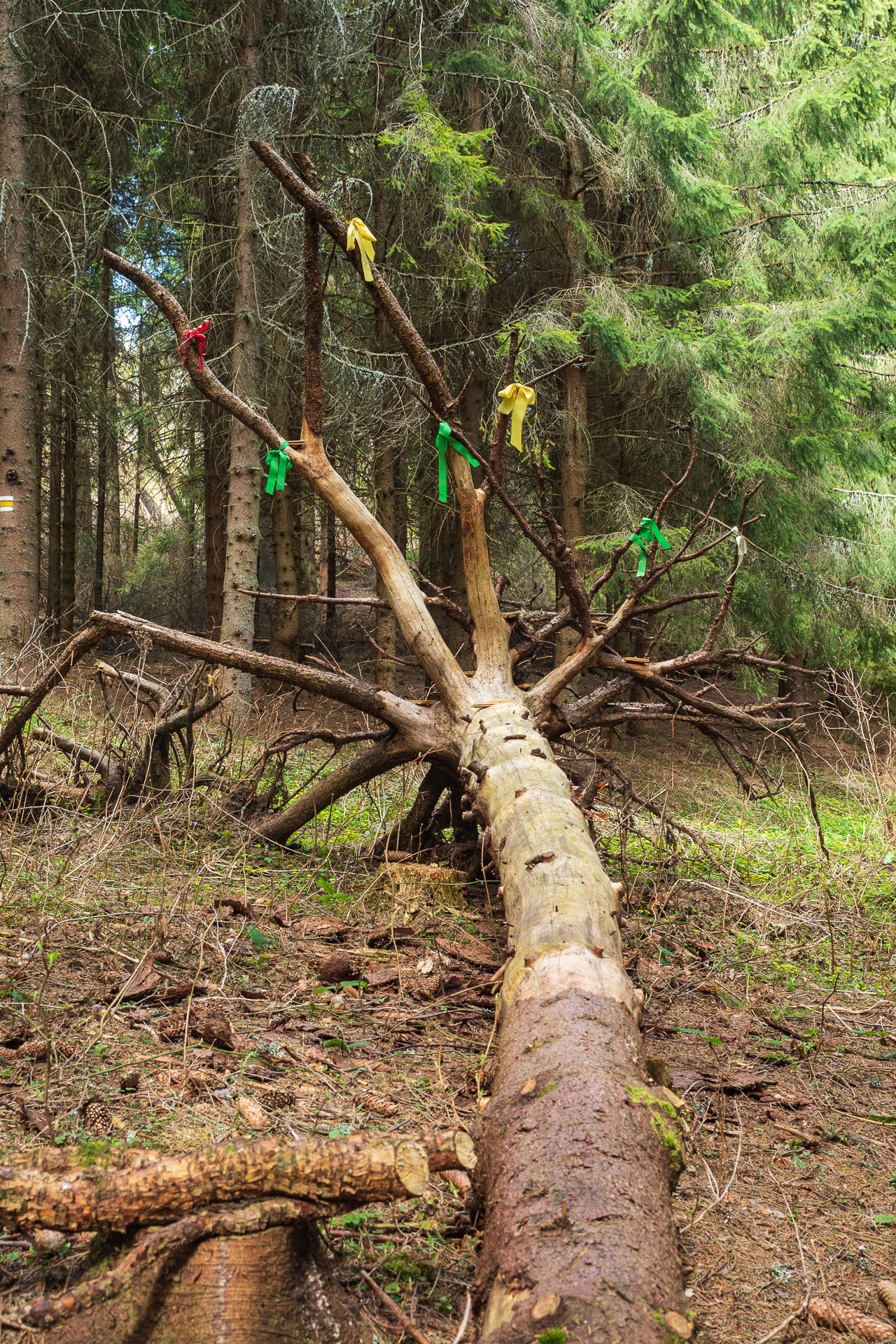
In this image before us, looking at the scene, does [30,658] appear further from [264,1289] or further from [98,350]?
[264,1289]

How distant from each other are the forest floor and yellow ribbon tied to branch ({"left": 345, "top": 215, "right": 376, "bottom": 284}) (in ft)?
9.68

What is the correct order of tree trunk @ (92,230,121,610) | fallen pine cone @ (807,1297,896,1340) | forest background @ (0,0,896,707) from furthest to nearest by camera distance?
1. tree trunk @ (92,230,121,610)
2. forest background @ (0,0,896,707)
3. fallen pine cone @ (807,1297,896,1340)

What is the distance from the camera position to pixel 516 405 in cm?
455

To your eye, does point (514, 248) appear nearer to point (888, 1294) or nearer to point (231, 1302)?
point (888, 1294)

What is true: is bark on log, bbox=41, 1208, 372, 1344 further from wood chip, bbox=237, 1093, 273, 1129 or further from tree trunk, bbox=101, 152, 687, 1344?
wood chip, bbox=237, 1093, 273, 1129

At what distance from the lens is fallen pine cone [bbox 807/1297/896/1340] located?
1.88m

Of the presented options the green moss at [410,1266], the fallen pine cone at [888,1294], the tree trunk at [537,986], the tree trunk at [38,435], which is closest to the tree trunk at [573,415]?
the tree trunk at [38,435]

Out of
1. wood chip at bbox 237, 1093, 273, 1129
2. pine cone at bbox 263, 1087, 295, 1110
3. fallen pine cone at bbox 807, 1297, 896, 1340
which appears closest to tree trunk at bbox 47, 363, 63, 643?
pine cone at bbox 263, 1087, 295, 1110

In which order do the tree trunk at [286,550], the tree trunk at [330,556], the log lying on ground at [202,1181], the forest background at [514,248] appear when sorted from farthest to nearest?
the tree trunk at [330,556] < the tree trunk at [286,550] < the forest background at [514,248] < the log lying on ground at [202,1181]

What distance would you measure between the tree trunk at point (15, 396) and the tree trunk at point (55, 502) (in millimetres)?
2707

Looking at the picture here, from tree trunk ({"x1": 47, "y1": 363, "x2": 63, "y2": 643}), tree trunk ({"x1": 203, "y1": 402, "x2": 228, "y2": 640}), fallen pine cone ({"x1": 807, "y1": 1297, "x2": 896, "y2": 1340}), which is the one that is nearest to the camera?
fallen pine cone ({"x1": 807, "y1": 1297, "x2": 896, "y2": 1340})

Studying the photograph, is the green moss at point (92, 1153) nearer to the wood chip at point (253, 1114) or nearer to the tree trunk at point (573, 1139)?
the wood chip at point (253, 1114)

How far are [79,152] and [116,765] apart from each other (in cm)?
888

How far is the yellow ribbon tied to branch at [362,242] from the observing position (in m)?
4.58
